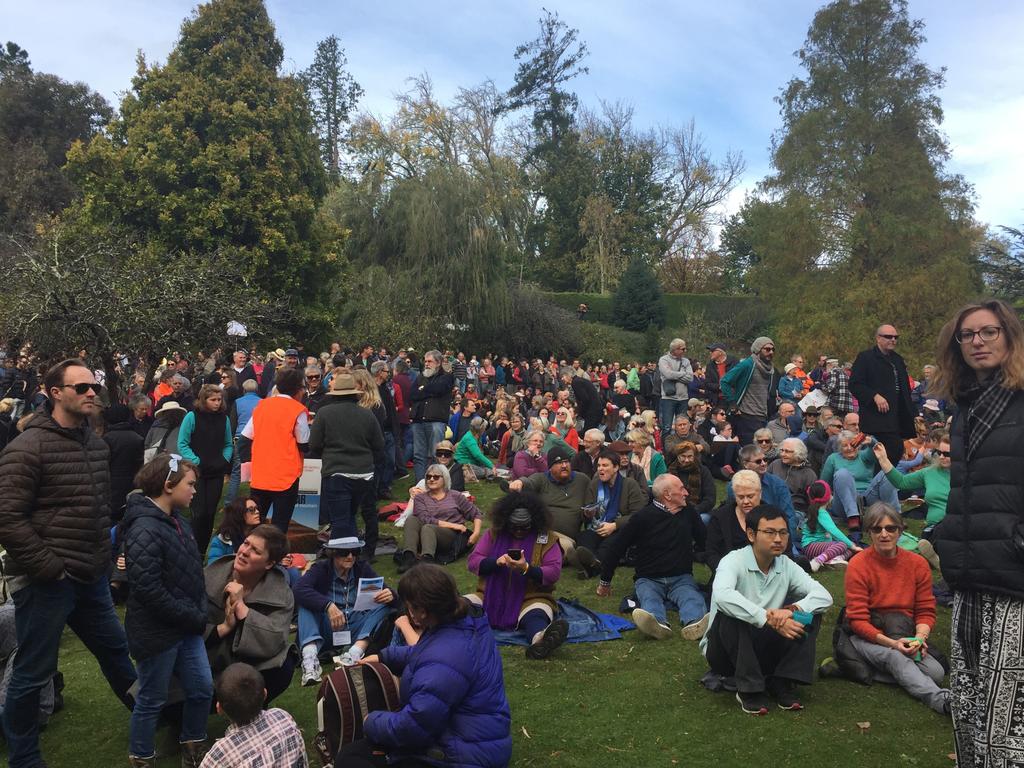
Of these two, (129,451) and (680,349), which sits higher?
(680,349)

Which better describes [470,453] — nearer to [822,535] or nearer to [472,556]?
[822,535]

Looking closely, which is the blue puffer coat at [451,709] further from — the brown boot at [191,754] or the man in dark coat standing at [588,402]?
the man in dark coat standing at [588,402]

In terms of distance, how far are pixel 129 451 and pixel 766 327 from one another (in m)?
31.5

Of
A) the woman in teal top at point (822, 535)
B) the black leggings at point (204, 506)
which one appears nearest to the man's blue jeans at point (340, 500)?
the black leggings at point (204, 506)

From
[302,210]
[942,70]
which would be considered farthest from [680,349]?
[942,70]

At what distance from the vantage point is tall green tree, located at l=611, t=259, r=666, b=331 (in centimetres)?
3528

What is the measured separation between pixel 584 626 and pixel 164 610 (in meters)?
3.30

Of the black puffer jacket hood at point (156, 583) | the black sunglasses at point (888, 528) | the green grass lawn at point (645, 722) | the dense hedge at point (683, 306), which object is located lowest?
the green grass lawn at point (645, 722)

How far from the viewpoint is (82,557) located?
3.78m

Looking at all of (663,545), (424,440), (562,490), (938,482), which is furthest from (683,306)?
(663,545)

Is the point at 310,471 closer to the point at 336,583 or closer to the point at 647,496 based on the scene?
the point at 336,583

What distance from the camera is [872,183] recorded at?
100ft

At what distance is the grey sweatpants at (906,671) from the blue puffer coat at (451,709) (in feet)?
8.95

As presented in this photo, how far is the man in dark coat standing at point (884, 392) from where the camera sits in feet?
22.3
